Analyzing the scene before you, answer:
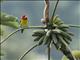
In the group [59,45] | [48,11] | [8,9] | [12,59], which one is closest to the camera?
[59,45]

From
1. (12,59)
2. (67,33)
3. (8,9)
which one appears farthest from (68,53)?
(8,9)

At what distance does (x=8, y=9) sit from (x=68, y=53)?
2542 millimetres

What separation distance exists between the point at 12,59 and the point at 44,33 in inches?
88.3

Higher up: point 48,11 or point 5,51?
point 48,11

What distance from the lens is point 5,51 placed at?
4.59 metres

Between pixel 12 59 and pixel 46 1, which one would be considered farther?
pixel 12 59

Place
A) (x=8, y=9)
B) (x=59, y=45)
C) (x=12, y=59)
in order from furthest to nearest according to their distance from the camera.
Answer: (x=8, y=9), (x=12, y=59), (x=59, y=45)

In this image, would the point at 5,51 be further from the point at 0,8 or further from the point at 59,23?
the point at 59,23

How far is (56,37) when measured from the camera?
7.33 ft

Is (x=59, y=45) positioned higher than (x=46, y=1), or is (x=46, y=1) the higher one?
(x=46, y=1)

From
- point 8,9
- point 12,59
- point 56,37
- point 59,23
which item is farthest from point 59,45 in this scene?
point 8,9

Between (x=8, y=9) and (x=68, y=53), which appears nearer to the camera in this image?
(x=68, y=53)

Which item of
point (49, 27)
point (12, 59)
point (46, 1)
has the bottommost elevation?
point (12, 59)

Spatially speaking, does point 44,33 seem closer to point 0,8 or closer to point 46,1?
point 46,1
